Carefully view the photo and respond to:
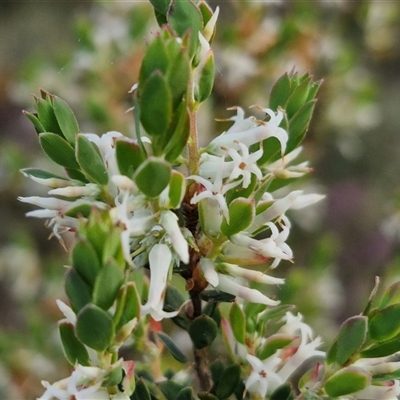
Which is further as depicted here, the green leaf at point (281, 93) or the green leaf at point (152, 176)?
the green leaf at point (281, 93)

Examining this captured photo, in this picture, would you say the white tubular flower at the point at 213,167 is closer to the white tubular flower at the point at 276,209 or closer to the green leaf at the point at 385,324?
the white tubular flower at the point at 276,209

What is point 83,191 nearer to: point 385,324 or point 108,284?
point 108,284

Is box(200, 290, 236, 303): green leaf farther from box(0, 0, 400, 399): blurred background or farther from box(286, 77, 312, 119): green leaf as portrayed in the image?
box(0, 0, 400, 399): blurred background

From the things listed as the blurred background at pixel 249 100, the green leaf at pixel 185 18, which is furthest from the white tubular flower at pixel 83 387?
the blurred background at pixel 249 100

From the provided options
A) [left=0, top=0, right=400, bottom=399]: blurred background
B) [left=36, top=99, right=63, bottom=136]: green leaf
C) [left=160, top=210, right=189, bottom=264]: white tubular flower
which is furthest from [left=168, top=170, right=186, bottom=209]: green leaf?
[left=0, top=0, right=400, bottom=399]: blurred background

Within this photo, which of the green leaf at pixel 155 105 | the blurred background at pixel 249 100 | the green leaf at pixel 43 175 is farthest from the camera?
the blurred background at pixel 249 100

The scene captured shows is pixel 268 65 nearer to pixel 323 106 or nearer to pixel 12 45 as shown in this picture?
pixel 323 106

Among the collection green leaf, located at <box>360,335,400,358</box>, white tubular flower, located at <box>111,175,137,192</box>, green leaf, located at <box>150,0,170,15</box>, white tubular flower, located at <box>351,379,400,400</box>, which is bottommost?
white tubular flower, located at <box>351,379,400,400</box>

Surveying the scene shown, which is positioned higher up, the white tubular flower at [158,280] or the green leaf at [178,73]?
the green leaf at [178,73]
